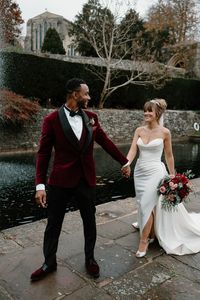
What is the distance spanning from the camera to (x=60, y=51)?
31047mm

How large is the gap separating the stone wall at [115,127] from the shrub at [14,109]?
39 centimetres

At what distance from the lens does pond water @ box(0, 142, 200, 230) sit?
18.0 feet

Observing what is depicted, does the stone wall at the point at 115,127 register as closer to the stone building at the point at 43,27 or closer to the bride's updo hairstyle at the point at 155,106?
the bride's updo hairstyle at the point at 155,106

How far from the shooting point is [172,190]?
3.41 m

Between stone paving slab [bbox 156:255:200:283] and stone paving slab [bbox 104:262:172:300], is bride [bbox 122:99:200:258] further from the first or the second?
stone paving slab [bbox 104:262:172:300]

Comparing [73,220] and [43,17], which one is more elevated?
[43,17]

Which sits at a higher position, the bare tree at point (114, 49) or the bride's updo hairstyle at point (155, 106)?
the bare tree at point (114, 49)

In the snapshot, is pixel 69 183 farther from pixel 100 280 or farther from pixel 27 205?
pixel 27 205

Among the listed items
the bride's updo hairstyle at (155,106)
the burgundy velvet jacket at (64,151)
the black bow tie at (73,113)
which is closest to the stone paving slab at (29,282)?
the burgundy velvet jacket at (64,151)

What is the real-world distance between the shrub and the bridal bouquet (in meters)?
9.41

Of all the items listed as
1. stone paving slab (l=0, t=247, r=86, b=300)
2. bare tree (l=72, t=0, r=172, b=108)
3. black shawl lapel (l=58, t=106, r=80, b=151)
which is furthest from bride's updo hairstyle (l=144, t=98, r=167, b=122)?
bare tree (l=72, t=0, r=172, b=108)

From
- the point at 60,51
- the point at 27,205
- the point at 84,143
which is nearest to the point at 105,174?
the point at 27,205

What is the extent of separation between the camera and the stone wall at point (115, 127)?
12375mm

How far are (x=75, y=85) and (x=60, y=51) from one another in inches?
1181
